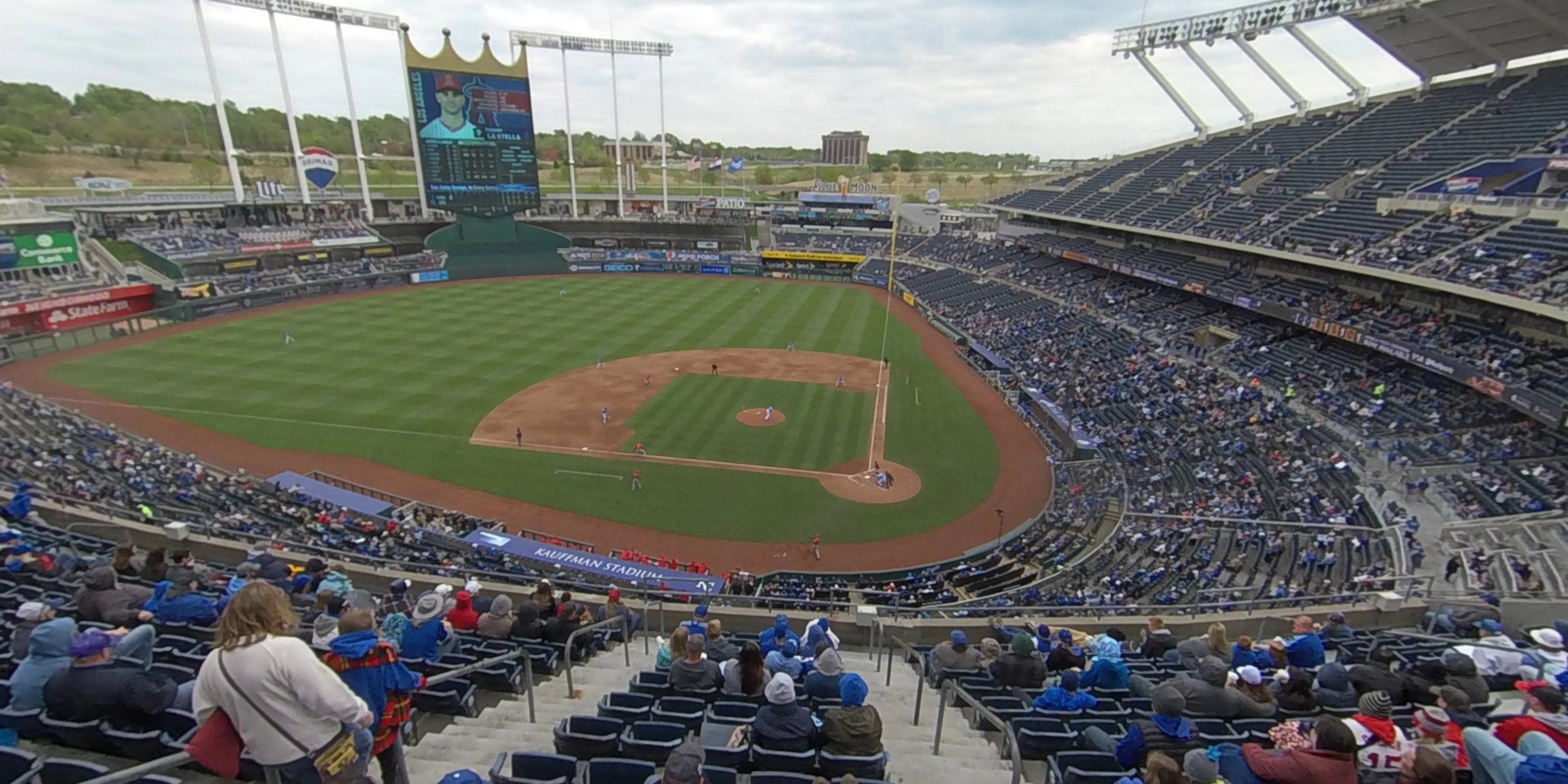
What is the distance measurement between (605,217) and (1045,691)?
262 ft

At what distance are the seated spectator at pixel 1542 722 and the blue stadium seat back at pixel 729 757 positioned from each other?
5617mm

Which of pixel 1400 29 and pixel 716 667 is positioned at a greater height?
pixel 1400 29

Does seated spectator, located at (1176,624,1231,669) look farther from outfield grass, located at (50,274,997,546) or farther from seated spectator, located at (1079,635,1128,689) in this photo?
outfield grass, located at (50,274,997,546)

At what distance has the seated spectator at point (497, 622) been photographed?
8875 mm

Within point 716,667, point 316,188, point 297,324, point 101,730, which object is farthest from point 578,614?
point 316,188

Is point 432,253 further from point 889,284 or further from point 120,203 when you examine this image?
point 889,284

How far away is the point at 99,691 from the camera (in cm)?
492

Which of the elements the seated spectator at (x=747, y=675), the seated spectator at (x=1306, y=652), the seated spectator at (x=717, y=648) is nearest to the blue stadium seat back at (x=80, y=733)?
the seated spectator at (x=747, y=675)

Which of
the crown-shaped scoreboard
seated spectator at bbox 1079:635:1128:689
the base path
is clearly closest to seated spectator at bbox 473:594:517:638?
seated spectator at bbox 1079:635:1128:689

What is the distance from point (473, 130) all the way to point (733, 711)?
6664 centimetres

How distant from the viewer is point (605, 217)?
80438 millimetres

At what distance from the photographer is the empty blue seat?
19.7 ft

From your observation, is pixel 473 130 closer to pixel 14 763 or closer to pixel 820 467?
pixel 820 467

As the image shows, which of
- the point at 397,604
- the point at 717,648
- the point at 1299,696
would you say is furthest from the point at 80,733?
the point at 1299,696
